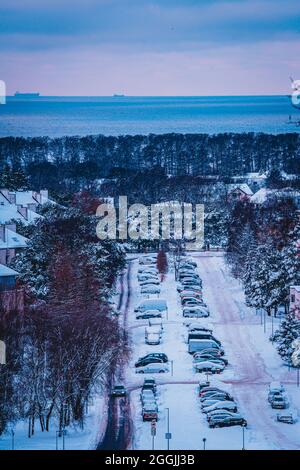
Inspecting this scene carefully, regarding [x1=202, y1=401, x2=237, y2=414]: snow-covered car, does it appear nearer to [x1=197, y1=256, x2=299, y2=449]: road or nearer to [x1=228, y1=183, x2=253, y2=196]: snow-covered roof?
[x1=197, y1=256, x2=299, y2=449]: road

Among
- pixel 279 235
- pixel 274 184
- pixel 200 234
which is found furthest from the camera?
pixel 274 184

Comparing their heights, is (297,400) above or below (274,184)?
below

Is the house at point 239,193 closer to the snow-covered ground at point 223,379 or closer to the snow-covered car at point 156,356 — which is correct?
the snow-covered ground at point 223,379

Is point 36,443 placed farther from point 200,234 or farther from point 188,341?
point 200,234

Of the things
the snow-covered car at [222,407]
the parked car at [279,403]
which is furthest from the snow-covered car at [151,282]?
the snow-covered car at [222,407]

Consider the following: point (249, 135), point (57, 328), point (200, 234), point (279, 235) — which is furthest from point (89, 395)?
point (249, 135)

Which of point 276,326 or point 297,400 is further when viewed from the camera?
point 276,326

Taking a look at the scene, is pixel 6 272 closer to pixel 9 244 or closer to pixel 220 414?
pixel 9 244
